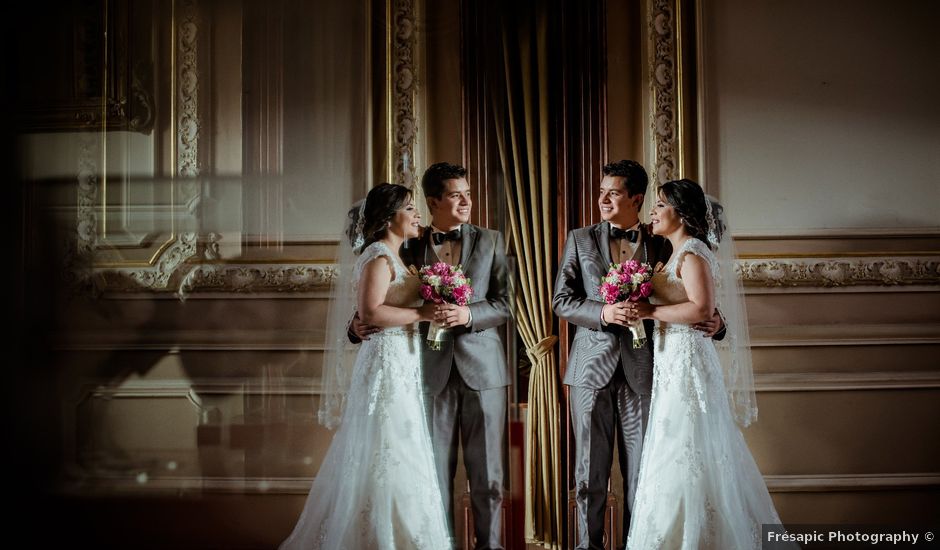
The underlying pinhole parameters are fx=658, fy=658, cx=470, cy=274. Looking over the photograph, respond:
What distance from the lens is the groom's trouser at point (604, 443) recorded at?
2223mm

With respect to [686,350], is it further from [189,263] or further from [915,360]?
[189,263]

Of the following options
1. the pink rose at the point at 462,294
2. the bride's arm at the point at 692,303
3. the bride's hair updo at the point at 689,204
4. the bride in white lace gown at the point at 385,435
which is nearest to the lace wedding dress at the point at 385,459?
the bride in white lace gown at the point at 385,435

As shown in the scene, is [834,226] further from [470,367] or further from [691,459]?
[470,367]

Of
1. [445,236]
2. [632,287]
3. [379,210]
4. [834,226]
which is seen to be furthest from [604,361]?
[834,226]

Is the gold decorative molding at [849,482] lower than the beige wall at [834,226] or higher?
lower

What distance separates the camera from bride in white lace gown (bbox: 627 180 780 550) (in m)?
2.16

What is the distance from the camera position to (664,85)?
2.39 metres

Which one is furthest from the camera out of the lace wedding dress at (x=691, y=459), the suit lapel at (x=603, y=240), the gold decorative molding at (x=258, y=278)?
the gold decorative molding at (x=258, y=278)

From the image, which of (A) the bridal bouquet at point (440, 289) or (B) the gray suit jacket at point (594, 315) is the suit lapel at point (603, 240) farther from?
(A) the bridal bouquet at point (440, 289)

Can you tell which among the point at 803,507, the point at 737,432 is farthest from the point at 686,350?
the point at 803,507

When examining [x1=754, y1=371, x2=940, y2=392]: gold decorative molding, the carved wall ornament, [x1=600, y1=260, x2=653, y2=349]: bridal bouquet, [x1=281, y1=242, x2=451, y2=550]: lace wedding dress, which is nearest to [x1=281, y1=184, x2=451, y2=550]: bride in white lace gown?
[x1=281, y1=242, x2=451, y2=550]: lace wedding dress

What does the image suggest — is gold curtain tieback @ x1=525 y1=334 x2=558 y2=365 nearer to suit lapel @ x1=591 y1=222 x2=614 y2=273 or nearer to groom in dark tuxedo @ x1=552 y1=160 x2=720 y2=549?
groom in dark tuxedo @ x1=552 y1=160 x2=720 y2=549

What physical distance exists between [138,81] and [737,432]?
2.51 m

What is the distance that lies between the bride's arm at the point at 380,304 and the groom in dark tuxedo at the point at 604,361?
482mm
